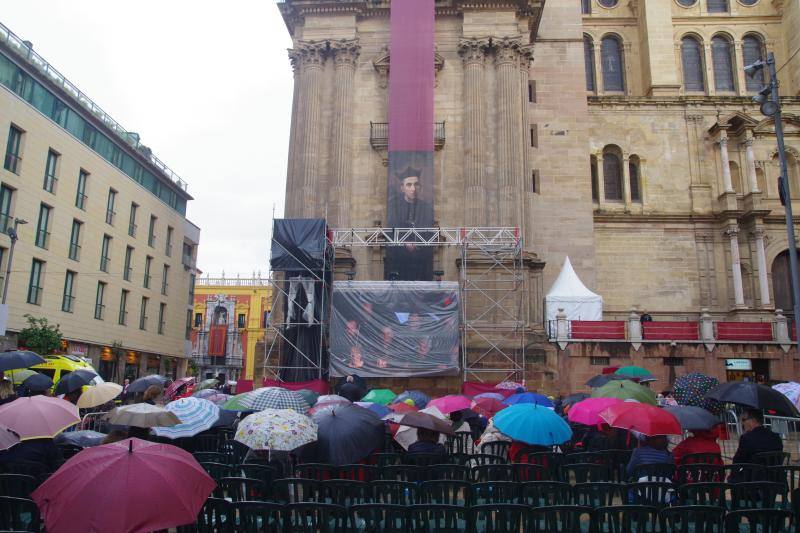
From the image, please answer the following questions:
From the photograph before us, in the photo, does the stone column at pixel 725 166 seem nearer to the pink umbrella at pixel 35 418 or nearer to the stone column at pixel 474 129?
the stone column at pixel 474 129

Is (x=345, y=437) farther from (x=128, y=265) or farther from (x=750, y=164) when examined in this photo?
(x=750, y=164)

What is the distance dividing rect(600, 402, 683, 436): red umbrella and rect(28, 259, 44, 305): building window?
28509mm

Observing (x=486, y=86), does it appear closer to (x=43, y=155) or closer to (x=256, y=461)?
(x=43, y=155)

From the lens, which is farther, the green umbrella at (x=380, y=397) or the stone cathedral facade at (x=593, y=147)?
the stone cathedral facade at (x=593, y=147)

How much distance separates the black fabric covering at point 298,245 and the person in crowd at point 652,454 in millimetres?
17338

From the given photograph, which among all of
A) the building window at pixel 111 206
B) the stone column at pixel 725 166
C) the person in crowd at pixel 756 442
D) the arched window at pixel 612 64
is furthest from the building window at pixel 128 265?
the person in crowd at pixel 756 442

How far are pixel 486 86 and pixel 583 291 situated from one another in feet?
33.2

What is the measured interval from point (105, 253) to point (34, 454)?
102ft

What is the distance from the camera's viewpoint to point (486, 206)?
2689cm

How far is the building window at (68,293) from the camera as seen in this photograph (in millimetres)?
31391

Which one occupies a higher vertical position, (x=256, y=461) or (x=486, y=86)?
(x=486, y=86)

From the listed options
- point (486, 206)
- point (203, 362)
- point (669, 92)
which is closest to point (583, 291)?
point (486, 206)

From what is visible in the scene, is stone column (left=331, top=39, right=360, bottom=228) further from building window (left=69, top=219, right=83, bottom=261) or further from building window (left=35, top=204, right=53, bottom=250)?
building window (left=69, top=219, right=83, bottom=261)

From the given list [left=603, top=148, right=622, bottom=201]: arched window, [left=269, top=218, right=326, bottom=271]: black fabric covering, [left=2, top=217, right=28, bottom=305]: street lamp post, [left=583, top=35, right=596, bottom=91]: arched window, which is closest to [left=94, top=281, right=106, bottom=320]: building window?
[left=2, top=217, right=28, bottom=305]: street lamp post
